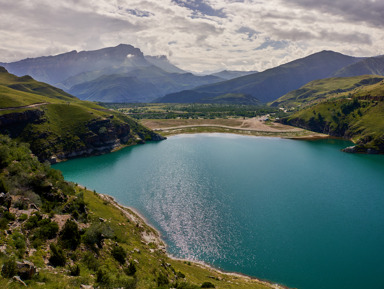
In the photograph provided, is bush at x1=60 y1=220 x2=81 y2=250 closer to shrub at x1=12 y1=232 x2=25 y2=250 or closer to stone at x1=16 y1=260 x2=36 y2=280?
shrub at x1=12 y1=232 x2=25 y2=250

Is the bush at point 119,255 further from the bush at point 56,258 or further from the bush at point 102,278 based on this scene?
the bush at point 56,258

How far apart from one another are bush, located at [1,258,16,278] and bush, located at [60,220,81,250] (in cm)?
1321

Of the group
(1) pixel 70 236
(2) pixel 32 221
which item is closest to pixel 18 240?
(2) pixel 32 221

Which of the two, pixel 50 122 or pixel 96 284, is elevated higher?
pixel 50 122

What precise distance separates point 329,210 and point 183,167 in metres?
81.7

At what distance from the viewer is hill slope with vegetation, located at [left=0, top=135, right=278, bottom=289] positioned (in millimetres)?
31734

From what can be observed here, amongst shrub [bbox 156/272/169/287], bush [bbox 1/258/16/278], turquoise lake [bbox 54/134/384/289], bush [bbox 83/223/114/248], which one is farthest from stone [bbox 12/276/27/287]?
turquoise lake [bbox 54/134/384/289]

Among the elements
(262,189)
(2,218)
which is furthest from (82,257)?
(262,189)

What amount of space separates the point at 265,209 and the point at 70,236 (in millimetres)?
71237

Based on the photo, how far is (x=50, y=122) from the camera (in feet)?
575

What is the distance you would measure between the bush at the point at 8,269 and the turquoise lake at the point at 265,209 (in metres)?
46.9

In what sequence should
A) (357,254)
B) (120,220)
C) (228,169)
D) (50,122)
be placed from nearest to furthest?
(357,254) → (120,220) → (228,169) → (50,122)

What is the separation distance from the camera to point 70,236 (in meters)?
42.4

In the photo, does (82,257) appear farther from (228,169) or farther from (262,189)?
(228,169)
